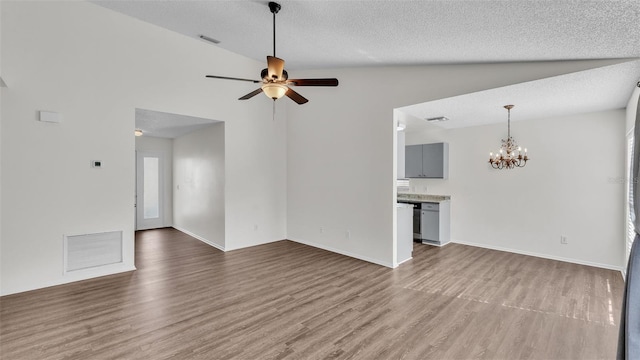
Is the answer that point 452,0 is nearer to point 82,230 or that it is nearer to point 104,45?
point 104,45

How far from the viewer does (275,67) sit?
267 cm

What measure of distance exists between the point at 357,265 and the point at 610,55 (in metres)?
3.70

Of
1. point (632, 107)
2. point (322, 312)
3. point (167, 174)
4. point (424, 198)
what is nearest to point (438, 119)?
point (424, 198)

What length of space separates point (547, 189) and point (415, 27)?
3.93 m

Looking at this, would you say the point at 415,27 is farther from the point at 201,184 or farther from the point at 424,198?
the point at 201,184

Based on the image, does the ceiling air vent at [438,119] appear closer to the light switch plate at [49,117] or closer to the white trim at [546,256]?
the white trim at [546,256]

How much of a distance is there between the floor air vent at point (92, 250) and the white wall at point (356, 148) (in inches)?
120

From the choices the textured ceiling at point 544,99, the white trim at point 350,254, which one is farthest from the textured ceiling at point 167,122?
the textured ceiling at point 544,99

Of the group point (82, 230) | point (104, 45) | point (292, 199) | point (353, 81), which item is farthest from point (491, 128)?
point (82, 230)

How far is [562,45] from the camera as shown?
8.24ft

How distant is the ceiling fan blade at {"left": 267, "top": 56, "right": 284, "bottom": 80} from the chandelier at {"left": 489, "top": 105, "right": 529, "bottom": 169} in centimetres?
403

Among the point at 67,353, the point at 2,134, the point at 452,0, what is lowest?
the point at 67,353

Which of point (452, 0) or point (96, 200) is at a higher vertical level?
point (452, 0)

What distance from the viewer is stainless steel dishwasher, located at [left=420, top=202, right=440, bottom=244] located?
18.2ft
